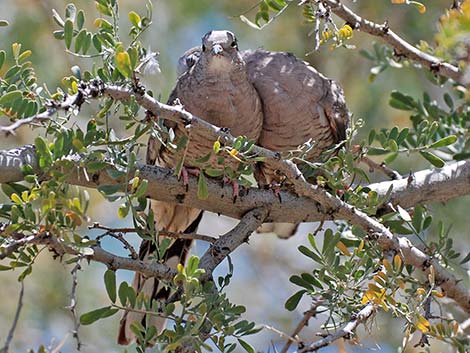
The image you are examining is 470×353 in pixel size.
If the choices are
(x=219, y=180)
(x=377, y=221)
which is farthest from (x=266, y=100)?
(x=377, y=221)

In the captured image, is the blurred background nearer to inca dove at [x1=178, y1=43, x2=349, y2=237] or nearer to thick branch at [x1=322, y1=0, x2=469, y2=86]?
inca dove at [x1=178, y1=43, x2=349, y2=237]

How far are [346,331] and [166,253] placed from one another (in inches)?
55.6

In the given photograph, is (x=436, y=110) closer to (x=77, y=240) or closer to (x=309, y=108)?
(x=309, y=108)

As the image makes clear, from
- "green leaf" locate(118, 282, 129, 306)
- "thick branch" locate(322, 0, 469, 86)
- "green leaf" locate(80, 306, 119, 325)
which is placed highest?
"thick branch" locate(322, 0, 469, 86)

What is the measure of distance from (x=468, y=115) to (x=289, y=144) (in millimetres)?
757

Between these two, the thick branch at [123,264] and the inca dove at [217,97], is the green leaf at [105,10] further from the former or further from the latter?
the inca dove at [217,97]

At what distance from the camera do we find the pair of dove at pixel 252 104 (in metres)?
3.26

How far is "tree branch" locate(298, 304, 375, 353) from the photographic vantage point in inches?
85.7

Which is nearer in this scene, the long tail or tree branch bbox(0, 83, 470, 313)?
tree branch bbox(0, 83, 470, 313)

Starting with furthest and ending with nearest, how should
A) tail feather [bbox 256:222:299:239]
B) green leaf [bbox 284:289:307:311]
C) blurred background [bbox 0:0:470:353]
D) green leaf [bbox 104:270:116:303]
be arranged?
blurred background [bbox 0:0:470:353]
tail feather [bbox 256:222:299:239]
green leaf [bbox 284:289:307:311]
green leaf [bbox 104:270:116:303]

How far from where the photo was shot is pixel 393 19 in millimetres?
5258

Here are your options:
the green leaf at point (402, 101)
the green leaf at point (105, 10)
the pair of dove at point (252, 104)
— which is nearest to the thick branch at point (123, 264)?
the green leaf at point (105, 10)

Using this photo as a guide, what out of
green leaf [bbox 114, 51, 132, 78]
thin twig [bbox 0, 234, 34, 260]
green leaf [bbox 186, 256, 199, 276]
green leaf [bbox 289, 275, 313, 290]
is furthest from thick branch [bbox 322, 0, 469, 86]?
thin twig [bbox 0, 234, 34, 260]

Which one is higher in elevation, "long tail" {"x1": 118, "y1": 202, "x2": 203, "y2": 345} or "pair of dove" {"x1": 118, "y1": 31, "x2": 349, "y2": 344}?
"pair of dove" {"x1": 118, "y1": 31, "x2": 349, "y2": 344}
